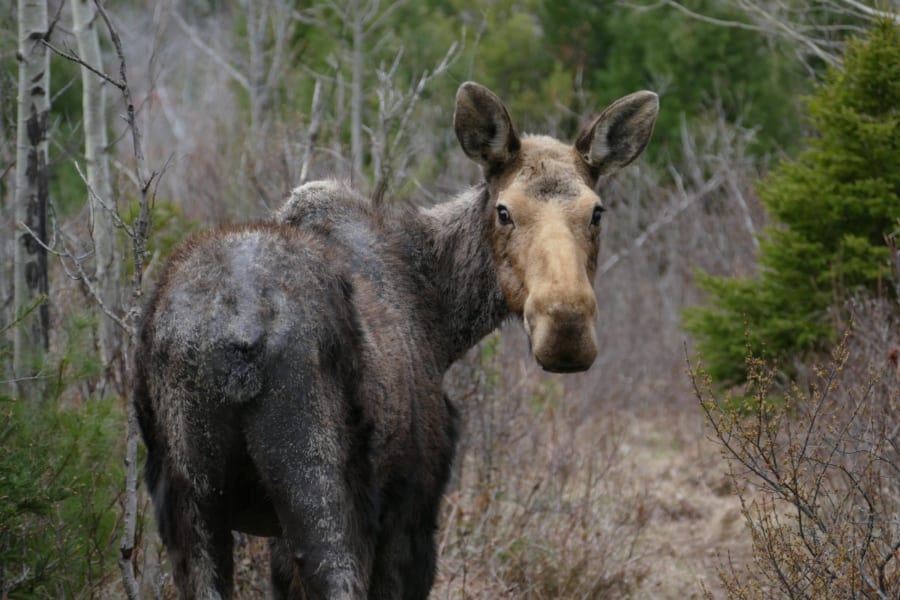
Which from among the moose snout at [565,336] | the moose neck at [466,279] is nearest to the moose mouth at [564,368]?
the moose snout at [565,336]

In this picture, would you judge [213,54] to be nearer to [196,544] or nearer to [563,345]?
[563,345]

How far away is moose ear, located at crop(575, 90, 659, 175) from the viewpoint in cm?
609

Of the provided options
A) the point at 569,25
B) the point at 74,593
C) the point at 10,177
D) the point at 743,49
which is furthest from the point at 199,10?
the point at 74,593

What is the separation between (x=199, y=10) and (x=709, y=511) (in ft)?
99.5

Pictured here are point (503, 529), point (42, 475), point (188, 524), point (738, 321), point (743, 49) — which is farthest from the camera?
point (743, 49)

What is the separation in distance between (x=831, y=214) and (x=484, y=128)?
4.89m

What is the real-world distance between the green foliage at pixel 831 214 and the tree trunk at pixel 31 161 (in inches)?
203

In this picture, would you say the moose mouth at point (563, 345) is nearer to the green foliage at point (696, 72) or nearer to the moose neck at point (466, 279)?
the moose neck at point (466, 279)

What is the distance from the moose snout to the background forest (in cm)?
64

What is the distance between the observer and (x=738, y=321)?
35.4ft

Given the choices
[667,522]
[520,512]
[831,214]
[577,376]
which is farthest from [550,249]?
[577,376]

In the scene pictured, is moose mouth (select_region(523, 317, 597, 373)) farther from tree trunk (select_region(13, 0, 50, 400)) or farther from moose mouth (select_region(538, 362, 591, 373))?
tree trunk (select_region(13, 0, 50, 400))

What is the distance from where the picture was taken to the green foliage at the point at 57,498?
5547 millimetres

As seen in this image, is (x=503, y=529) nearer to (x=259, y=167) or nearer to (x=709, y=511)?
(x=709, y=511)
